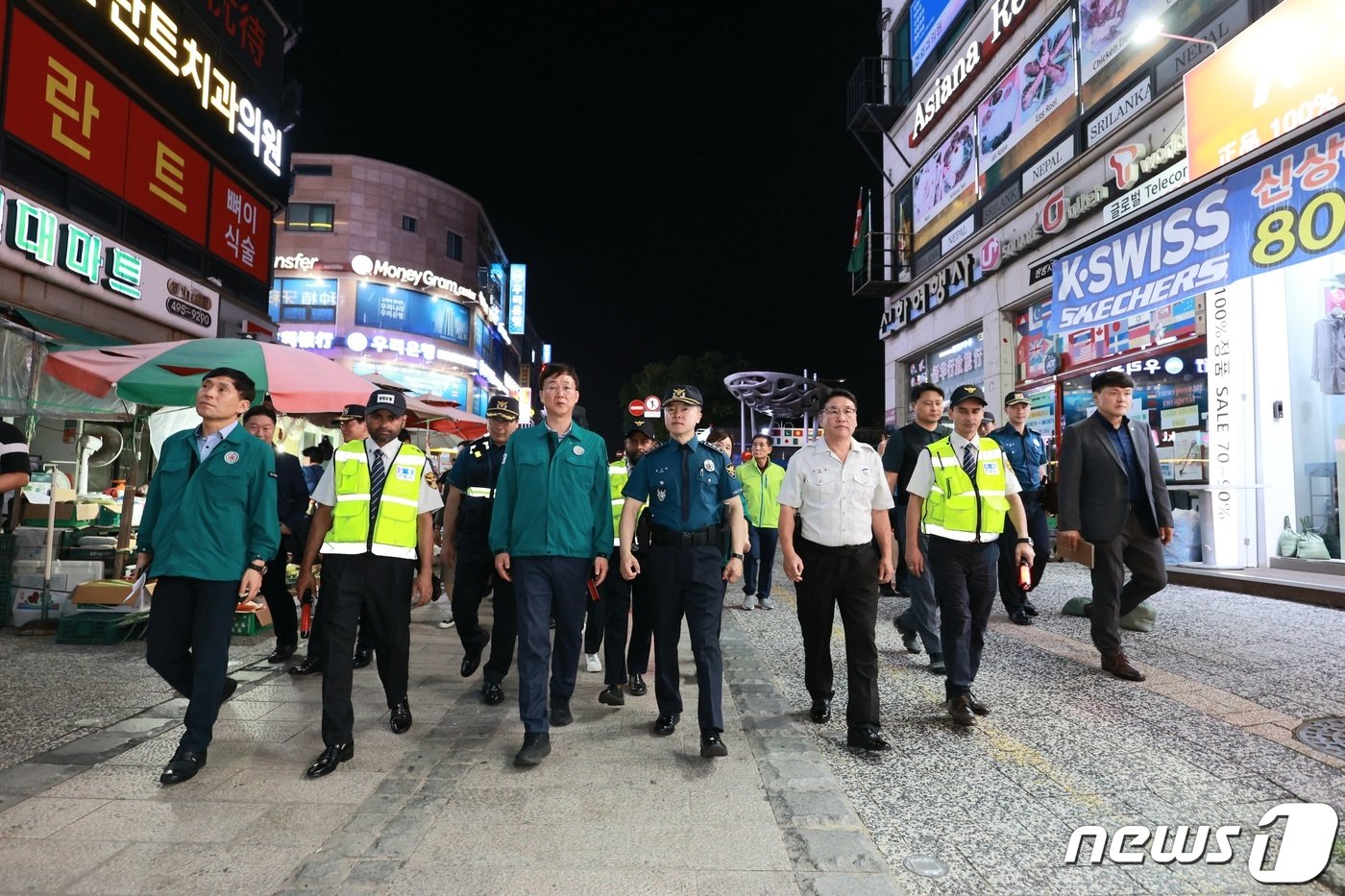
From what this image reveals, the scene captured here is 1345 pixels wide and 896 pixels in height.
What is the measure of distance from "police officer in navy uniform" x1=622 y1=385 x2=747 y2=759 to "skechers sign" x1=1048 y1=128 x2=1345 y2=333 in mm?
6839

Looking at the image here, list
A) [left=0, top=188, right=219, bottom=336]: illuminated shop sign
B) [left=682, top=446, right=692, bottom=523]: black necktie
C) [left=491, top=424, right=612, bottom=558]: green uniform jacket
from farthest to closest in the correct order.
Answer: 1. [left=0, top=188, right=219, bottom=336]: illuminated shop sign
2. [left=682, top=446, right=692, bottom=523]: black necktie
3. [left=491, top=424, right=612, bottom=558]: green uniform jacket

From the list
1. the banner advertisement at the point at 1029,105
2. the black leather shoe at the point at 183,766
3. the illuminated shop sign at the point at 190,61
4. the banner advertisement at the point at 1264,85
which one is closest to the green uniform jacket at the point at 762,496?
the black leather shoe at the point at 183,766

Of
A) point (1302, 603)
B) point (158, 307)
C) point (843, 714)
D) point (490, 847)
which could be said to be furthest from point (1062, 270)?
point (158, 307)

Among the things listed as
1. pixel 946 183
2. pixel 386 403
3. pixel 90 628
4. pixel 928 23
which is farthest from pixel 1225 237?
pixel 928 23

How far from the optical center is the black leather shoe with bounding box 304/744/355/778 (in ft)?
11.1

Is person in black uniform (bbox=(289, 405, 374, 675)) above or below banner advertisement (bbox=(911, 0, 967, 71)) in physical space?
below

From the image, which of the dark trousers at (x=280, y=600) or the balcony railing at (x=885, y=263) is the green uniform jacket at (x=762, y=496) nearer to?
the dark trousers at (x=280, y=600)

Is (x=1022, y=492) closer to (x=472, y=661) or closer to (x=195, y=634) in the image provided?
(x=472, y=661)

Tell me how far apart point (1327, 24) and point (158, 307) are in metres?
14.6

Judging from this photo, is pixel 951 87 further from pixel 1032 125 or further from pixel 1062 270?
pixel 1062 270

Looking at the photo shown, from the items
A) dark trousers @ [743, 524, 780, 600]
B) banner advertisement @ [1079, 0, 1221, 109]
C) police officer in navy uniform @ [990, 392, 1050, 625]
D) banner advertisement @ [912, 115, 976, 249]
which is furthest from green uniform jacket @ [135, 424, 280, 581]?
banner advertisement @ [912, 115, 976, 249]

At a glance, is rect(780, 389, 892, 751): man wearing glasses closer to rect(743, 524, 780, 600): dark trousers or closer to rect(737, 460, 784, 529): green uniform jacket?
rect(743, 524, 780, 600): dark trousers

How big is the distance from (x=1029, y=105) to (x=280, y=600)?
50.7ft

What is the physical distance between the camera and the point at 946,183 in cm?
1798
